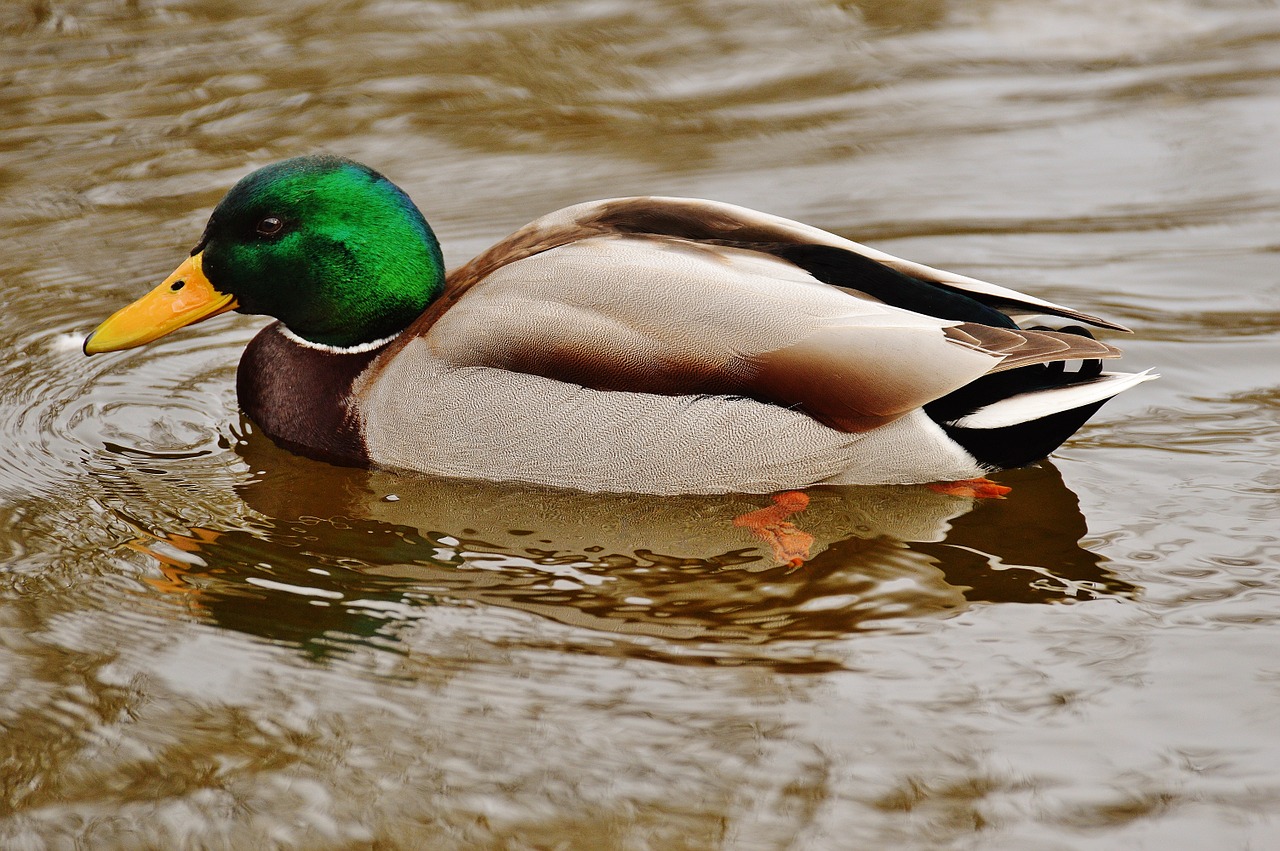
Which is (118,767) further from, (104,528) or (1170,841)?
(1170,841)

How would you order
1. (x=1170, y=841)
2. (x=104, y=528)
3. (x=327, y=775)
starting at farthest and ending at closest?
(x=104, y=528)
(x=327, y=775)
(x=1170, y=841)

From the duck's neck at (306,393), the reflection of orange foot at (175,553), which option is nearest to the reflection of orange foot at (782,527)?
the duck's neck at (306,393)

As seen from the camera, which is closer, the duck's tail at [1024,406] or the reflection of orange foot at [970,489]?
the duck's tail at [1024,406]

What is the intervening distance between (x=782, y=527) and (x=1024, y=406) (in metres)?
0.86

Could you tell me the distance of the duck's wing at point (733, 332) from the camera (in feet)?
16.6

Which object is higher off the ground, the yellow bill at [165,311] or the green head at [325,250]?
the green head at [325,250]

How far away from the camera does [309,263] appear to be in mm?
5629

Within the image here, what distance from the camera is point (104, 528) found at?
17.3 ft

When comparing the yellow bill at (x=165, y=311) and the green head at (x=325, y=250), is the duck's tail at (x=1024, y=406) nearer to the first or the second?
the green head at (x=325, y=250)

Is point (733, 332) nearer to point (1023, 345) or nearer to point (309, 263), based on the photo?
point (1023, 345)

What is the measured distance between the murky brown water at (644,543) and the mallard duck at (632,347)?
A: 0.19 meters

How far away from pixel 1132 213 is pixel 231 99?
4673 millimetres

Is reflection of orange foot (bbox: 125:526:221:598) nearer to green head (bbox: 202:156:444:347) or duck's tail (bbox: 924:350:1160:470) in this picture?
green head (bbox: 202:156:444:347)

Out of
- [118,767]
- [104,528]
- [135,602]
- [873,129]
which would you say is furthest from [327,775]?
[873,129]
